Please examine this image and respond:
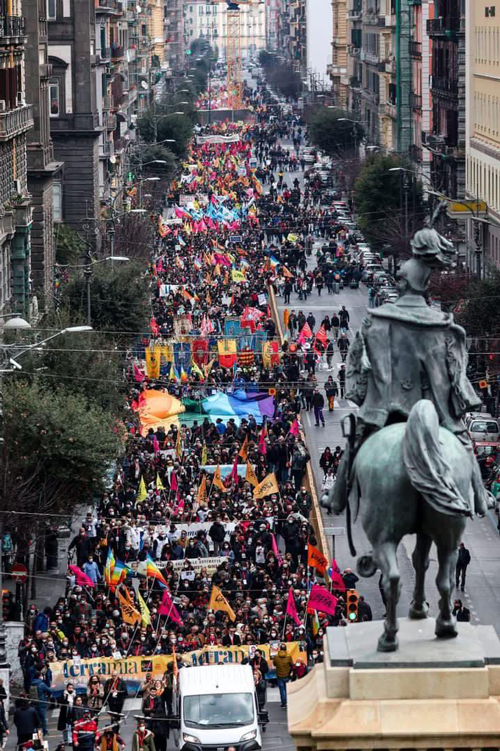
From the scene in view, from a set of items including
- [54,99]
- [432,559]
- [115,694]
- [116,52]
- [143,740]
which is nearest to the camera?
[143,740]

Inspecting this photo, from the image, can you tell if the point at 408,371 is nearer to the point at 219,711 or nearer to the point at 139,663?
the point at 219,711

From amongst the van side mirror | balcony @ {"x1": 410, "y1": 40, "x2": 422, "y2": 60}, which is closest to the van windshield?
the van side mirror

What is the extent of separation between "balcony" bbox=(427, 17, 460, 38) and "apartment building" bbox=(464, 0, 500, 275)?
6983mm

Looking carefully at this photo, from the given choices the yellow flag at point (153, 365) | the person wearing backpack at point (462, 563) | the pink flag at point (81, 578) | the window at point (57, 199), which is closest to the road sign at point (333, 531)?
the person wearing backpack at point (462, 563)

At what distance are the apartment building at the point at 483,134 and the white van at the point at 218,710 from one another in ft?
177

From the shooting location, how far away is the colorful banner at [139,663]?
Answer: 111ft

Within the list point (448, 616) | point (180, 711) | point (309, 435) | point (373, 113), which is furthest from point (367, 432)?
point (373, 113)

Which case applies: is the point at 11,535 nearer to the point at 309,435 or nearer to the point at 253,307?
the point at 309,435

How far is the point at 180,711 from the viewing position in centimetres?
3086

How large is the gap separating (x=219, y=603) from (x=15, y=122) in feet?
118

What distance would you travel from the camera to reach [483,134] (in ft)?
319

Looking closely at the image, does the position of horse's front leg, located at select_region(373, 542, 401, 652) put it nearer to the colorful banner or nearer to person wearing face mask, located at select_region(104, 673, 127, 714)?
person wearing face mask, located at select_region(104, 673, 127, 714)

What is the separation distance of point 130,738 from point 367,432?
19417 millimetres

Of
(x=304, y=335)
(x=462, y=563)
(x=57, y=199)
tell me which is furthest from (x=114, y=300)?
(x=462, y=563)
